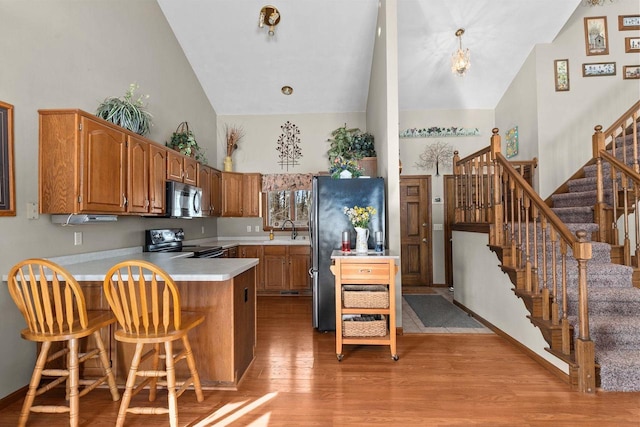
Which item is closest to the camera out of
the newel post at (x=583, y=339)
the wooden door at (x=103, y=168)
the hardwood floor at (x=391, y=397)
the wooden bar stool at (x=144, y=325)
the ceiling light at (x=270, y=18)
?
the wooden bar stool at (x=144, y=325)

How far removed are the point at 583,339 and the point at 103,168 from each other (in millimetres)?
3763

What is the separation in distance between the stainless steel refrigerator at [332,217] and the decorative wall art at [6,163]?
2.45 metres

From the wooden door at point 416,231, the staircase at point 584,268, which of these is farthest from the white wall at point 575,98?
the wooden door at point 416,231

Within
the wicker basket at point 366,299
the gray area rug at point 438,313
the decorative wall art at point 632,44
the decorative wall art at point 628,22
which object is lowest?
the gray area rug at point 438,313

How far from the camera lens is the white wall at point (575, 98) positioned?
457 cm

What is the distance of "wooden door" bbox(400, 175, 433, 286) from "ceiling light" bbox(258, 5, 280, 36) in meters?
3.17

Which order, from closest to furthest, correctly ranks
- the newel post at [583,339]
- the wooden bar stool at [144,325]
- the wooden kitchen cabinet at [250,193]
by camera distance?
the wooden bar stool at [144,325] → the newel post at [583,339] → the wooden kitchen cabinet at [250,193]

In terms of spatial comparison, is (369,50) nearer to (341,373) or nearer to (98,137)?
(98,137)

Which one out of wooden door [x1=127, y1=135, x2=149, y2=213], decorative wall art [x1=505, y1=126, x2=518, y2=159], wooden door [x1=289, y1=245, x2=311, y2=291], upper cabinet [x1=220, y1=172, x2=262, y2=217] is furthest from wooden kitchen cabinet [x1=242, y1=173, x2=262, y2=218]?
decorative wall art [x1=505, y1=126, x2=518, y2=159]

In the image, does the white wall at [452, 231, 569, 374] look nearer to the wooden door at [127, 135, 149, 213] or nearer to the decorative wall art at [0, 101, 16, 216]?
the wooden door at [127, 135, 149, 213]

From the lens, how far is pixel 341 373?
2635 mm

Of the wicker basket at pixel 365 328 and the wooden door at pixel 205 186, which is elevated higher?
the wooden door at pixel 205 186

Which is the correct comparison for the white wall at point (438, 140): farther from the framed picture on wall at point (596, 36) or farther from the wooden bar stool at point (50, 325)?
the wooden bar stool at point (50, 325)

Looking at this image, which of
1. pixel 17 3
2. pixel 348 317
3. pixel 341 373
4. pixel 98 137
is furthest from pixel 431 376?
pixel 17 3
